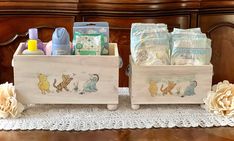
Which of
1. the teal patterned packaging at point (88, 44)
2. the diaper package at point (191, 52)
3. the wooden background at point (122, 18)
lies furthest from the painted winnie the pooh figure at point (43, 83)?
the wooden background at point (122, 18)

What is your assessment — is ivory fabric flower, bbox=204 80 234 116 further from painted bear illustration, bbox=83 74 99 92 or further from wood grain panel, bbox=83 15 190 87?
wood grain panel, bbox=83 15 190 87

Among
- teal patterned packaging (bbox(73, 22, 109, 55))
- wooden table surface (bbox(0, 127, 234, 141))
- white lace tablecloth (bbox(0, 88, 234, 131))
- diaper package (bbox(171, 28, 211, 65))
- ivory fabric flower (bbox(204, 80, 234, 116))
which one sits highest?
teal patterned packaging (bbox(73, 22, 109, 55))

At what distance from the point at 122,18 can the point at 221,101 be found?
846 mm

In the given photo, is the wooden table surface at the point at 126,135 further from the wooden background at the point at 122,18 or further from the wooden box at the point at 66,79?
the wooden background at the point at 122,18

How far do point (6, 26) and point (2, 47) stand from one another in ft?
0.33

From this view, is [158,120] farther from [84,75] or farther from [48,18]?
[48,18]

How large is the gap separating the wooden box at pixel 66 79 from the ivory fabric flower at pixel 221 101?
9.8 inches

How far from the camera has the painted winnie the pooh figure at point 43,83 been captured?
1.03 meters

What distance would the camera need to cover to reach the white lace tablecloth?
981 mm

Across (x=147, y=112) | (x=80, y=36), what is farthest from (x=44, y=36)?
(x=147, y=112)

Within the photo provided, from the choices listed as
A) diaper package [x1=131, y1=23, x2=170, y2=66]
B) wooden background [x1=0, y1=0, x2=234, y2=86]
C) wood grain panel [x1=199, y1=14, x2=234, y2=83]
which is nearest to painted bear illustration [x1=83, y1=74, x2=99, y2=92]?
diaper package [x1=131, y1=23, x2=170, y2=66]

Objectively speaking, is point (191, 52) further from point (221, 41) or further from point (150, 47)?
point (221, 41)

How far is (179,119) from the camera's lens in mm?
1026

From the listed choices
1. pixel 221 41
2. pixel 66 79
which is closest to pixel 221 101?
pixel 66 79
